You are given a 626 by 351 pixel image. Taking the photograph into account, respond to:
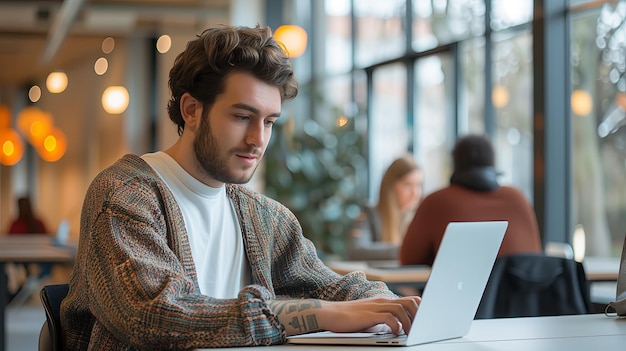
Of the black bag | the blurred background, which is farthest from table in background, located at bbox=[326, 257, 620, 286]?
the black bag

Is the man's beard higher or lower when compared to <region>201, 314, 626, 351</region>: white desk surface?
higher

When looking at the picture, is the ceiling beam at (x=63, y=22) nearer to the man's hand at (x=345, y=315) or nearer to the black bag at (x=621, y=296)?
the black bag at (x=621, y=296)

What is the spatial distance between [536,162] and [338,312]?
4.81 meters

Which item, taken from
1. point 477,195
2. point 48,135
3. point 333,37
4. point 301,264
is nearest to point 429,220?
point 477,195

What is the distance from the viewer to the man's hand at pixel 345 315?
180 centimetres

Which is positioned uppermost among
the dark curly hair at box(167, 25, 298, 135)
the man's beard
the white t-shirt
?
the dark curly hair at box(167, 25, 298, 135)

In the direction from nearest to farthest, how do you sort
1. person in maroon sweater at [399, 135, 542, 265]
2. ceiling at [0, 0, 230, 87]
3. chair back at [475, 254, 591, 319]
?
chair back at [475, 254, 591, 319]
person in maroon sweater at [399, 135, 542, 265]
ceiling at [0, 0, 230, 87]

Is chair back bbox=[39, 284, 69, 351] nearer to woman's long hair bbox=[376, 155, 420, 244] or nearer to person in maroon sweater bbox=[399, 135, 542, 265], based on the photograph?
person in maroon sweater bbox=[399, 135, 542, 265]

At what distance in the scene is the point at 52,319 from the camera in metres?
2.08

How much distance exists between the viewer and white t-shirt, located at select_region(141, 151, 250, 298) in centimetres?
215

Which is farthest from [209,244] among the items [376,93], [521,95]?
[376,93]

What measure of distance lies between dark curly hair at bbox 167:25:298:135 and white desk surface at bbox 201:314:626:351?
66 centimetres

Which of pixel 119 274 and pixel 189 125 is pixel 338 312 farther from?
pixel 189 125

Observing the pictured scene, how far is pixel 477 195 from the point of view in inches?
169
